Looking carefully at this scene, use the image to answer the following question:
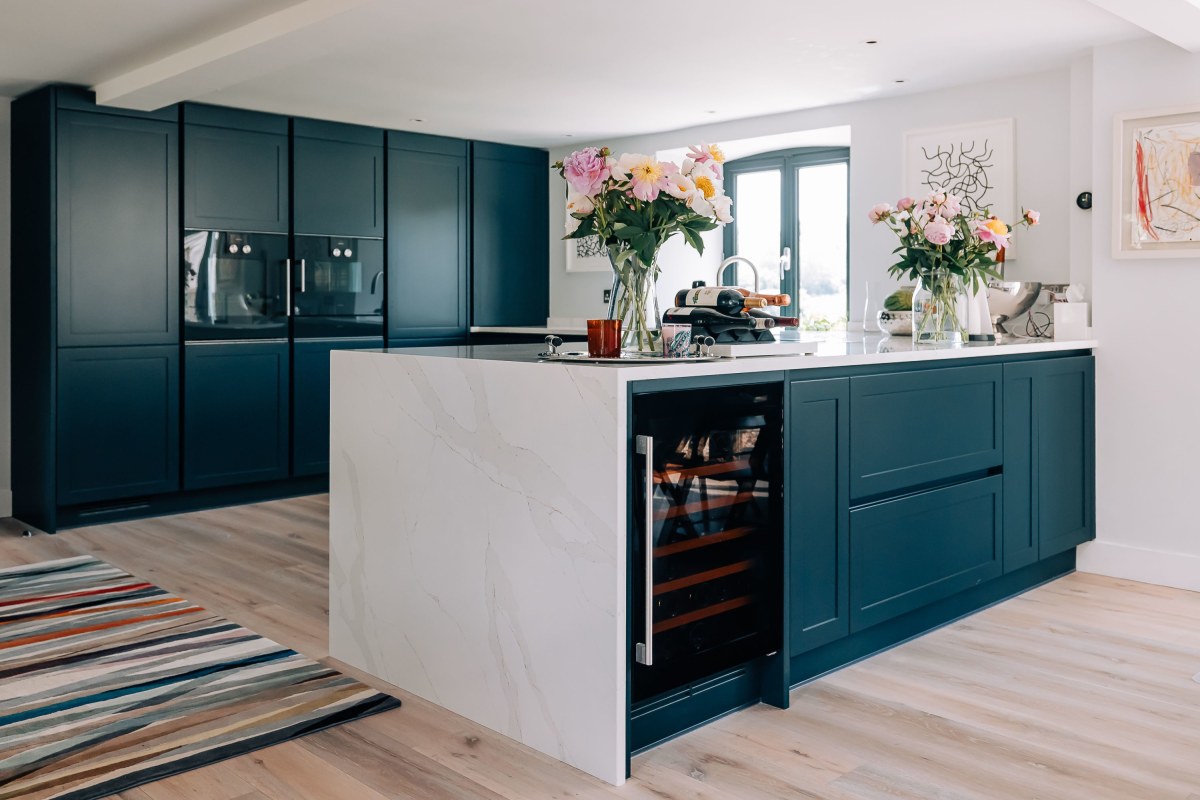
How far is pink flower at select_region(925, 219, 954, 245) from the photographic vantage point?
3459 mm

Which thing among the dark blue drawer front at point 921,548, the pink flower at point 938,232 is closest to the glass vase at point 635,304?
the dark blue drawer front at point 921,548

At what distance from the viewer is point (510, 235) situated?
Answer: 6.92 meters

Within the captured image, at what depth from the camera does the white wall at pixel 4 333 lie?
530 cm

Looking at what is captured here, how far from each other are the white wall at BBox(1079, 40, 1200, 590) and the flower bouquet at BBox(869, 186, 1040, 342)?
2.62 feet

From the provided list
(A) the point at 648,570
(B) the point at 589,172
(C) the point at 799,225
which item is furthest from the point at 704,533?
(C) the point at 799,225

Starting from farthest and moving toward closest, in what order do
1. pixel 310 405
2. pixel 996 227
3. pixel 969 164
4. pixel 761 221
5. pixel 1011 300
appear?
pixel 761 221
pixel 310 405
pixel 969 164
pixel 1011 300
pixel 996 227

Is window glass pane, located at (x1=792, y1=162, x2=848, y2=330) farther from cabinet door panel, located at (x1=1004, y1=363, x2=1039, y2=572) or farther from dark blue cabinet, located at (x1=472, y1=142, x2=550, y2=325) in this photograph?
cabinet door panel, located at (x1=1004, y1=363, x2=1039, y2=572)

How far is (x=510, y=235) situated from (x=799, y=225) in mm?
1893

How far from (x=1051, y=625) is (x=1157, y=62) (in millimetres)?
2198

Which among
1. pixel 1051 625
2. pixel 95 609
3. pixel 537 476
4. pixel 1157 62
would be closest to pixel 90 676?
pixel 95 609

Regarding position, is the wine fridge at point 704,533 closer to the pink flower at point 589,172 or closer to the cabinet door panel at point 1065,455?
the pink flower at point 589,172

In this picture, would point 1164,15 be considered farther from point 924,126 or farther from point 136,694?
point 136,694

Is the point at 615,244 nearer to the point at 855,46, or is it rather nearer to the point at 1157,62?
the point at 855,46

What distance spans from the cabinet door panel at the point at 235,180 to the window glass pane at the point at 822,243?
309 centimetres
